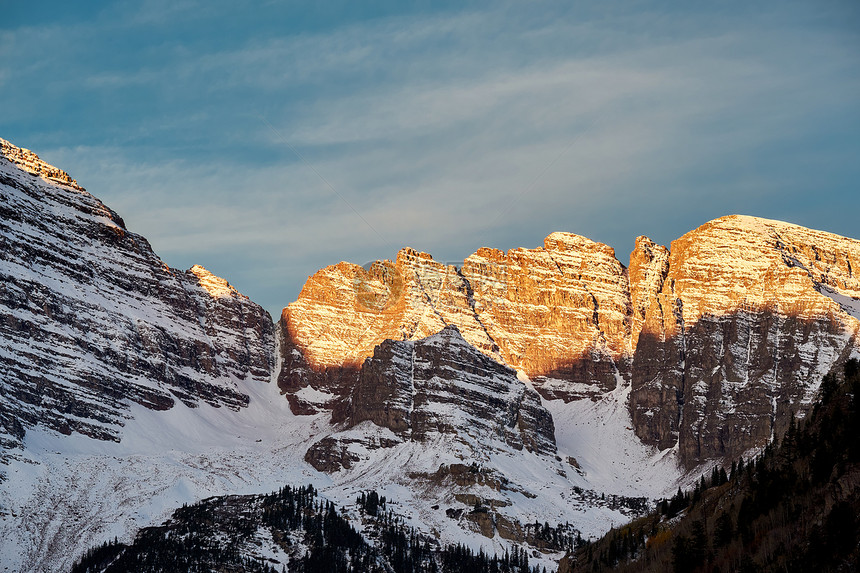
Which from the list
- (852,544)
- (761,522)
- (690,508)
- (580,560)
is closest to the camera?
(852,544)

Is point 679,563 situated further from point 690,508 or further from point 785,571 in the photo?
point 690,508

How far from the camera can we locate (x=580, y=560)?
198 meters

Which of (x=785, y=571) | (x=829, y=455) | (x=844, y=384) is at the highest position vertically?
(x=844, y=384)

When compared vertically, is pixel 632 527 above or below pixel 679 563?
above

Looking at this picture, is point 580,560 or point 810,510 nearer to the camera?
point 810,510

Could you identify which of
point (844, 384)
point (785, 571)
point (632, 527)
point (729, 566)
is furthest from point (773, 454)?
point (632, 527)

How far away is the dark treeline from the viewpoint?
11012 centimetres

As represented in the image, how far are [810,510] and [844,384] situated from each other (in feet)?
64.0

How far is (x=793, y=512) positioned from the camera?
A: 409ft

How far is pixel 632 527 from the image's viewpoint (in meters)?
199

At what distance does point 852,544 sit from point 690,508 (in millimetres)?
66027

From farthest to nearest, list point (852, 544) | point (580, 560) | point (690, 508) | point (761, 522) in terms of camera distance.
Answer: point (580, 560) < point (690, 508) < point (761, 522) < point (852, 544)

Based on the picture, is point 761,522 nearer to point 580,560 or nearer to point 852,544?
point 852,544

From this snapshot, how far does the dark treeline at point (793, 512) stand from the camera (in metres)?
110
